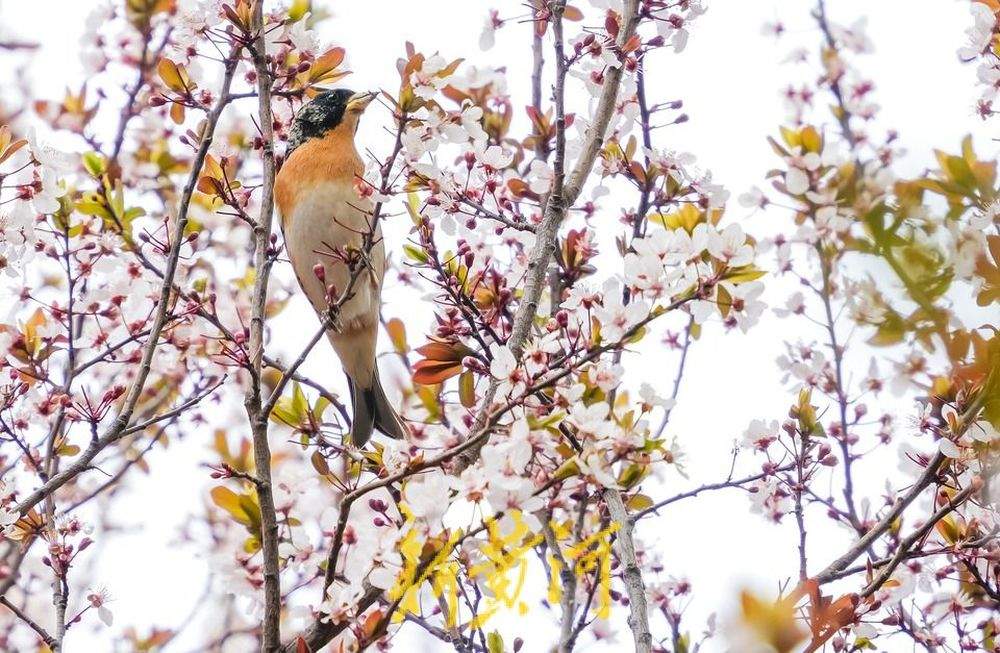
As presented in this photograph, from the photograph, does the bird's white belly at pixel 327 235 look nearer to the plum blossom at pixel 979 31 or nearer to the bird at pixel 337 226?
the bird at pixel 337 226

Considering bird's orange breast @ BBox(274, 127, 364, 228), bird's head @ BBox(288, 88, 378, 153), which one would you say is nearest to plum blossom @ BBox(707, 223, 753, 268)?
bird's orange breast @ BBox(274, 127, 364, 228)

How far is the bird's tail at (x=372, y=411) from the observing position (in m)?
5.77

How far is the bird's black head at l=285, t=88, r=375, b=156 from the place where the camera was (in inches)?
232

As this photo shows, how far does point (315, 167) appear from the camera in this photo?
5609mm

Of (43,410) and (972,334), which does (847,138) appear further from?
(43,410)

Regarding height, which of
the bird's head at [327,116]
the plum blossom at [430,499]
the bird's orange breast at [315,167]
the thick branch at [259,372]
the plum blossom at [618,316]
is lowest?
the plum blossom at [430,499]

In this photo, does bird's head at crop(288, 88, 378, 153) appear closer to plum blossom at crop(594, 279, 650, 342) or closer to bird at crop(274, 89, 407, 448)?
bird at crop(274, 89, 407, 448)

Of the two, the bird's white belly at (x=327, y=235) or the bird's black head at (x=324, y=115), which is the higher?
the bird's black head at (x=324, y=115)

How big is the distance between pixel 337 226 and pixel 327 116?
86 centimetres

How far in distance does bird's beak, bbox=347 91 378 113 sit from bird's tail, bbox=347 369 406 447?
1.42 meters

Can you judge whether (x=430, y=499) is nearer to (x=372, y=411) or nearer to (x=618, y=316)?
(x=618, y=316)

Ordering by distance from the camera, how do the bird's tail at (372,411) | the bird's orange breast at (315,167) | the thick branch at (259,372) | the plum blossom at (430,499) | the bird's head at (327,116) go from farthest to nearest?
1. the bird's head at (327,116)
2. the bird's tail at (372,411)
3. the bird's orange breast at (315,167)
4. the thick branch at (259,372)
5. the plum blossom at (430,499)

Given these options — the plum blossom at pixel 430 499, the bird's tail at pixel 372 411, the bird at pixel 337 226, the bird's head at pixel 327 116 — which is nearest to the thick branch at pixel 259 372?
the plum blossom at pixel 430 499

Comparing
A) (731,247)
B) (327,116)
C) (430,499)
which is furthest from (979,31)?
(327,116)
